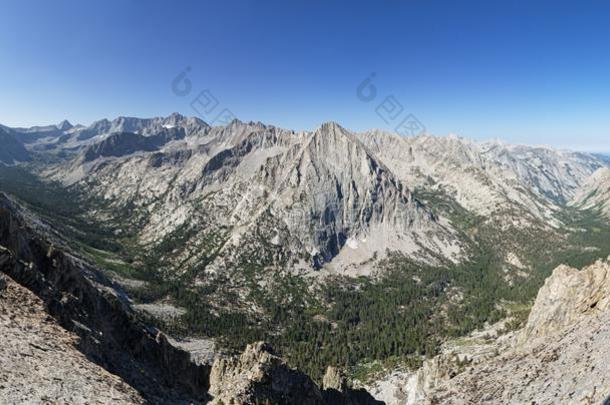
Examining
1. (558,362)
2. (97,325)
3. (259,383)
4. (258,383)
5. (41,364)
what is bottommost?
(558,362)

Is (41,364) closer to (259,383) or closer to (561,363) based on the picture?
(259,383)

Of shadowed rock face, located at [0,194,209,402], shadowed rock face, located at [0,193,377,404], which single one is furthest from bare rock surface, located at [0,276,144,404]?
shadowed rock face, located at [0,194,209,402]

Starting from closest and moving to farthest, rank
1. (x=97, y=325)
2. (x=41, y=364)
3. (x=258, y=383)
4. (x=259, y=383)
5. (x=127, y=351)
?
(x=41, y=364)
(x=97, y=325)
(x=127, y=351)
(x=258, y=383)
(x=259, y=383)

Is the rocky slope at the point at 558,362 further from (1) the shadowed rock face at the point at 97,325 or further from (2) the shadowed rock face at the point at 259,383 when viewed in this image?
(1) the shadowed rock face at the point at 97,325

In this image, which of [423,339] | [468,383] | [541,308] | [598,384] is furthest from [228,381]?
[423,339]

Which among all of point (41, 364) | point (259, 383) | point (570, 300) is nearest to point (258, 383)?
point (259, 383)

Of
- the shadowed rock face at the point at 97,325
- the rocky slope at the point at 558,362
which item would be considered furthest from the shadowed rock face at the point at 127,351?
the rocky slope at the point at 558,362

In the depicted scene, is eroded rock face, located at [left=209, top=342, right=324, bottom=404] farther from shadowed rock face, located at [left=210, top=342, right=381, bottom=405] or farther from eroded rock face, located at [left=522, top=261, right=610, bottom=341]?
eroded rock face, located at [left=522, top=261, right=610, bottom=341]
